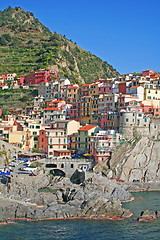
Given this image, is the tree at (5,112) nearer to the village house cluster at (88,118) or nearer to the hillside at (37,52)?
the village house cluster at (88,118)

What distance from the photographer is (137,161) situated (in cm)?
6975

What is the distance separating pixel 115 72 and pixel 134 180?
112 metres

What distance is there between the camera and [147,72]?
9962cm

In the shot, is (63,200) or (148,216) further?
(63,200)

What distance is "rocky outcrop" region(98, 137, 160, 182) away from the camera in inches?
2692

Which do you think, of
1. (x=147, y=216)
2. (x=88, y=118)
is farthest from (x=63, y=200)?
(x=88, y=118)

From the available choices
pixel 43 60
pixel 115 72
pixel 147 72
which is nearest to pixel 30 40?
pixel 43 60

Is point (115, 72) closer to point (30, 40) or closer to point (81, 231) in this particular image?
point (30, 40)

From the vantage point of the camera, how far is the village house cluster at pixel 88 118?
75.0 metres

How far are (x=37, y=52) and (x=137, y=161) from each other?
300 feet

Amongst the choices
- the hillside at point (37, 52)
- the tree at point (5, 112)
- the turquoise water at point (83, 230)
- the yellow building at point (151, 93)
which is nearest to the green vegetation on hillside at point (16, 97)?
the tree at point (5, 112)

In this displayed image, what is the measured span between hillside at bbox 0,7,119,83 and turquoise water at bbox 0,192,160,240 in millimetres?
88374

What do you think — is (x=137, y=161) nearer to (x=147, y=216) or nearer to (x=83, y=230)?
(x=147, y=216)

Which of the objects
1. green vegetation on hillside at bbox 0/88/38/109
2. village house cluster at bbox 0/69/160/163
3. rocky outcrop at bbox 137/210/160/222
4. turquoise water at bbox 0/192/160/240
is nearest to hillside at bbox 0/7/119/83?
green vegetation on hillside at bbox 0/88/38/109
